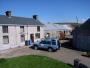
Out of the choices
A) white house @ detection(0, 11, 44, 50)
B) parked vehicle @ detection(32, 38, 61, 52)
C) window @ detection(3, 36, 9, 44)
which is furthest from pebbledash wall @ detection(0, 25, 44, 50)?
parked vehicle @ detection(32, 38, 61, 52)

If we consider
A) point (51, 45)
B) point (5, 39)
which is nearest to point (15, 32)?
point (5, 39)

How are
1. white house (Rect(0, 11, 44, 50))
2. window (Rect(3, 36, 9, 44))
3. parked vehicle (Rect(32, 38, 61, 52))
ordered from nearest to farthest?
parked vehicle (Rect(32, 38, 61, 52)) → white house (Rect(0, 11, 44, 50)) → window (Rect(3, 36, 9, 44))

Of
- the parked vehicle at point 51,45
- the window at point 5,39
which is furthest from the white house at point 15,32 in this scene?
the parked vehicle at point 51,45

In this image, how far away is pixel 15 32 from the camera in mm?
35688

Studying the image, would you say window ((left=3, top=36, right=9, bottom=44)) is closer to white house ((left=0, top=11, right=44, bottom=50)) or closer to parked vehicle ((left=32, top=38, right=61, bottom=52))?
white house ((left=0, top=11, right=44, bottom=50))

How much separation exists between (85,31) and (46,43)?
285 inches

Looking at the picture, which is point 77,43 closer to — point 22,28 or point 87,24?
point 87,24

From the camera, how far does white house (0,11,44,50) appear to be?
33.1 m

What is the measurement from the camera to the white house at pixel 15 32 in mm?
33125

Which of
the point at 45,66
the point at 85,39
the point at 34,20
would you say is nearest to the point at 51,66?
the point at 45,66

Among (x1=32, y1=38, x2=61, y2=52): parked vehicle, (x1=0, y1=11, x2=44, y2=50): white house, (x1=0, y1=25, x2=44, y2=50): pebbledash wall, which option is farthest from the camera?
(x1=0, y1=11, x2=44, y2=50): white house

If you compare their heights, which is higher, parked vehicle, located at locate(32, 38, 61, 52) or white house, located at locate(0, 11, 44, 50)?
white house, located at locate(0, 11, 44, 50)

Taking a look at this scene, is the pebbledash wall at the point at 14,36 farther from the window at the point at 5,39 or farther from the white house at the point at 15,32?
the window at the point at 5,39

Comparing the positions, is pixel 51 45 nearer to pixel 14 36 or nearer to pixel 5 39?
pixel 14 36
